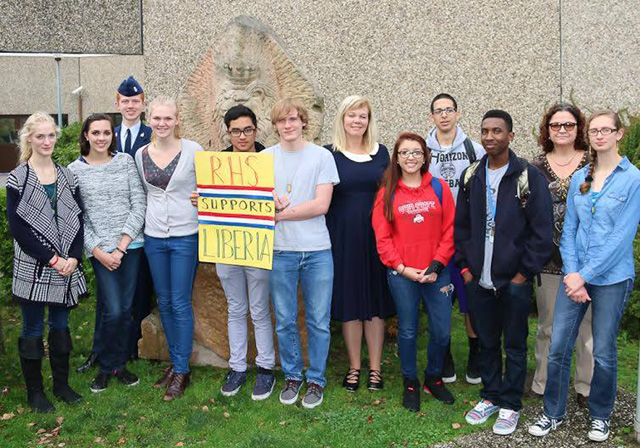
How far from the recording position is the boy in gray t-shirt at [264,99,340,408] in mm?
3867

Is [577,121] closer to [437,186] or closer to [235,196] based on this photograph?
[437,186]

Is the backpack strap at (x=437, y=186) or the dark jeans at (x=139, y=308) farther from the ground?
the backpack strap at (x=437, y=186)

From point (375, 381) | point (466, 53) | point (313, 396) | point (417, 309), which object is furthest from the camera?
point (466, 53)

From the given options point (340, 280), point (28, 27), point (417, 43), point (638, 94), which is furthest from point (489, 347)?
point (28, 27)

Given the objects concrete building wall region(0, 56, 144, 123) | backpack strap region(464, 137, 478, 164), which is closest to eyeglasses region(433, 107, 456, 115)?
backpack strap region(464, 137, 478, 164)

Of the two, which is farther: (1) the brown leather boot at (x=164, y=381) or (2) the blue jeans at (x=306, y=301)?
(1) the brown leather boot at (x=164, y=381)

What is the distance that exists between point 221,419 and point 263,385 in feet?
1.26

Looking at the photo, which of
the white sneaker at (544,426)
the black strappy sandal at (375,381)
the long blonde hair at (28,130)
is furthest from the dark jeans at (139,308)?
the white sneaker at (544,426)

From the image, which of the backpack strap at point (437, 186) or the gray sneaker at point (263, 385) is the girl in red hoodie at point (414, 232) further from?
the gray sneaker at point (263, 385)

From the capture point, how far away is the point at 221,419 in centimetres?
395

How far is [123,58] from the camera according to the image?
16234 mm

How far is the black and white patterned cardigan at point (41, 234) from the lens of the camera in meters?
3.79

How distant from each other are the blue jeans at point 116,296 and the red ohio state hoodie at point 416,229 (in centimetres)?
157

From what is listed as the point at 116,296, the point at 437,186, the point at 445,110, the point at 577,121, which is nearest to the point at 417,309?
the point at 437,186
